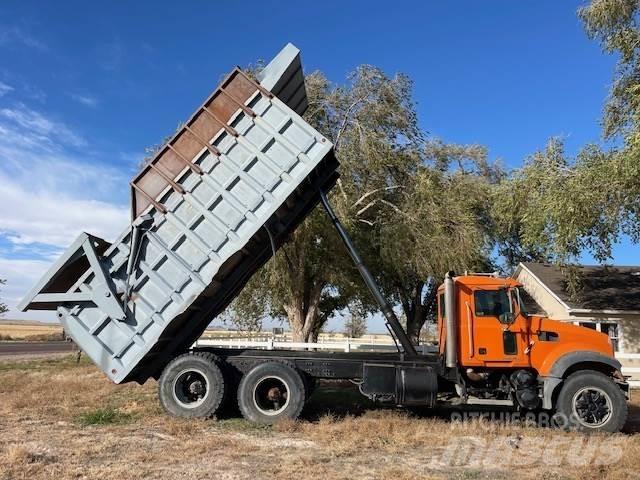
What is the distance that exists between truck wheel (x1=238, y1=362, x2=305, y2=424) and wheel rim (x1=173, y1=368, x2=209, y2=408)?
622 mm

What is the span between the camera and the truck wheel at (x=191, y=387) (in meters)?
8.48

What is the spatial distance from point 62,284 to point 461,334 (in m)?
6.24

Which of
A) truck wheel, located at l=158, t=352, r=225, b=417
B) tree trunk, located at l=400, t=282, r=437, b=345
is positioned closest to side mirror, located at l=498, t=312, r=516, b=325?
truck wheel, located at l=158, t=352, r=225, b=417

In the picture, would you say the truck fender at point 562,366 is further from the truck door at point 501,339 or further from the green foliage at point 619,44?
the green foliage at point 619,44

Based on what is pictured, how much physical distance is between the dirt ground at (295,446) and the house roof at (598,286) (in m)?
10.7

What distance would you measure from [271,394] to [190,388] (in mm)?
1309

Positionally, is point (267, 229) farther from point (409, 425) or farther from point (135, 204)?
point (409, 425)

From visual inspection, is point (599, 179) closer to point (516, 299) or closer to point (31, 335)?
point (516, 299)

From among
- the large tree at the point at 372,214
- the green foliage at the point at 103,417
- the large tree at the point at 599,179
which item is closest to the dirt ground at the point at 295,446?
the green foliage at the point at 103,417

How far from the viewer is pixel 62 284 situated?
328 inches

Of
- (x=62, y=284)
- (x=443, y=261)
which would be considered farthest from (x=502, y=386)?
(x=443, y=261)

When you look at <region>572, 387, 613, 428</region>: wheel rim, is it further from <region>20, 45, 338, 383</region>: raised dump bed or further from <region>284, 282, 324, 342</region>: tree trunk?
<region>284, 282, 324, 342</region>: tree trunk

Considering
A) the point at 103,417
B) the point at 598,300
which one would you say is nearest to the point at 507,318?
the point at 103,417

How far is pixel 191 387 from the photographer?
343 inches
